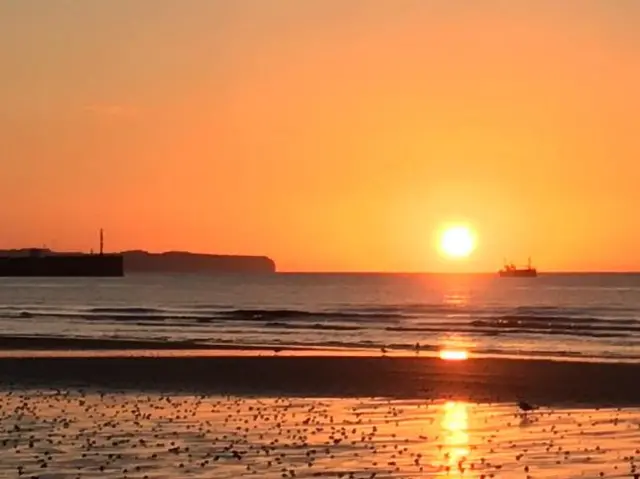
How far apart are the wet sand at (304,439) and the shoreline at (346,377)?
3.02m

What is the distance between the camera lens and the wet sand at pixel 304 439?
22.0m

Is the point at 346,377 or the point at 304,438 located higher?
the point at 346,377

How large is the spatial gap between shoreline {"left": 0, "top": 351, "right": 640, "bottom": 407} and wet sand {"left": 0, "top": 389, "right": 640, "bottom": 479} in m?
3.02

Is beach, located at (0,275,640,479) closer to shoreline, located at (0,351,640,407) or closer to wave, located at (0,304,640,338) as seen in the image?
shoreline, located at (0,351,640,407)

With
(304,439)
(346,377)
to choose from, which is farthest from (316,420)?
(346,377)

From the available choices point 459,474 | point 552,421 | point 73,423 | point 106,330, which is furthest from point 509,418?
point 106,330

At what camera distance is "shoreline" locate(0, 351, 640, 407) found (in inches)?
1444

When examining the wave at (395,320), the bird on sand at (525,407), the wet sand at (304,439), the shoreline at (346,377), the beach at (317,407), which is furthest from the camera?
the wave at (395,320)

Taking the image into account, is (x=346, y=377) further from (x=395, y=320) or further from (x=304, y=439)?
(x=395, y=320)

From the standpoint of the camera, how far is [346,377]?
42.0 m

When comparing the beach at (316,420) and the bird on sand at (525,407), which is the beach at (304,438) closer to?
the beach at (316,420)

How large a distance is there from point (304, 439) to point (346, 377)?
16559mm

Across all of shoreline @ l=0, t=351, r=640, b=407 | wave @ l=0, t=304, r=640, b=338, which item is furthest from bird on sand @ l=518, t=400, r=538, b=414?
wave @ l=0, t=304, r=640, b=338

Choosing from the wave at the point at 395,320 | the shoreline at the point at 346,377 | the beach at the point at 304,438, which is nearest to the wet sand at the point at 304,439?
the beach at the point at 304,438
